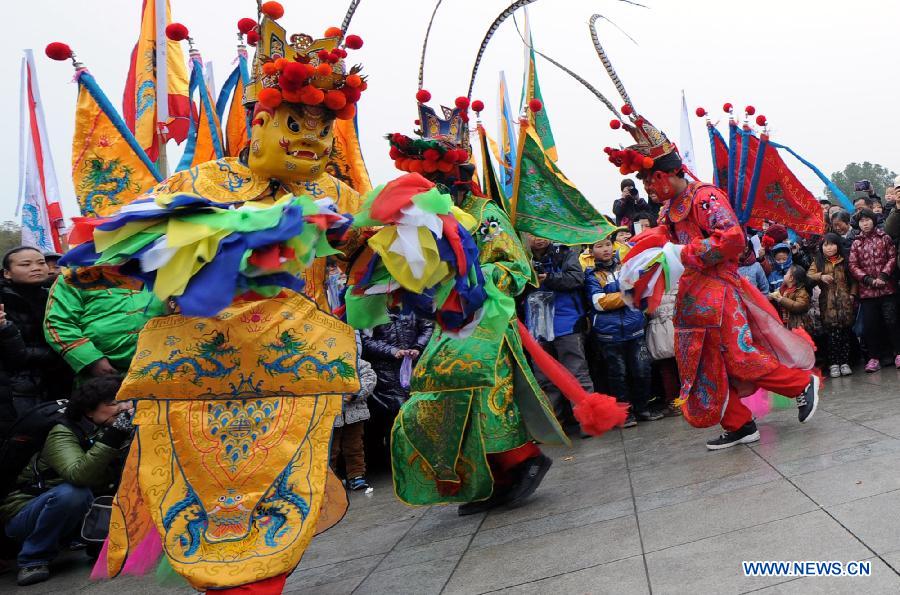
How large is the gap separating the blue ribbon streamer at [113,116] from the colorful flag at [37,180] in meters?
3.28

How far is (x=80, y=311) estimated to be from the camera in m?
5.07

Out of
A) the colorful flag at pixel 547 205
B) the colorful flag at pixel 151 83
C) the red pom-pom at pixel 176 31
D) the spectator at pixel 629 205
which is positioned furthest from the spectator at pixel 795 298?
the red pom-pom at pixel 176 31

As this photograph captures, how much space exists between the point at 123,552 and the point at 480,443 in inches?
70.6

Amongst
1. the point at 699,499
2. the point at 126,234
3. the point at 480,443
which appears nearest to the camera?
the point at 126,234

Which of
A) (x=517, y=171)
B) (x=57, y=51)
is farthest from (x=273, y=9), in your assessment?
(x=517, y=171)

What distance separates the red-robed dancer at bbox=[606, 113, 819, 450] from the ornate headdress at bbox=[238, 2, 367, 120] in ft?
7.70

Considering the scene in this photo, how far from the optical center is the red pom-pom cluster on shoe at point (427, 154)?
14.8 feet

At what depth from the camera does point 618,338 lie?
22.9 feet

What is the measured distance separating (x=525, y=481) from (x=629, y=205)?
485 centimetres

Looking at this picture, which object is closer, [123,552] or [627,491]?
[123,552]

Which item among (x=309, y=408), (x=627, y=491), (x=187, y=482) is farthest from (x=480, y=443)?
(x=187, y=482)

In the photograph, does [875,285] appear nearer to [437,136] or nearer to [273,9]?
[437,136]

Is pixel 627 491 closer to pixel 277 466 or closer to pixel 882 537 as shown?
pixel 882 537

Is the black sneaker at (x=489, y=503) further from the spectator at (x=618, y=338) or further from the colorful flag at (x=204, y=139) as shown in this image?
the spectator at (x=618, y=338)
